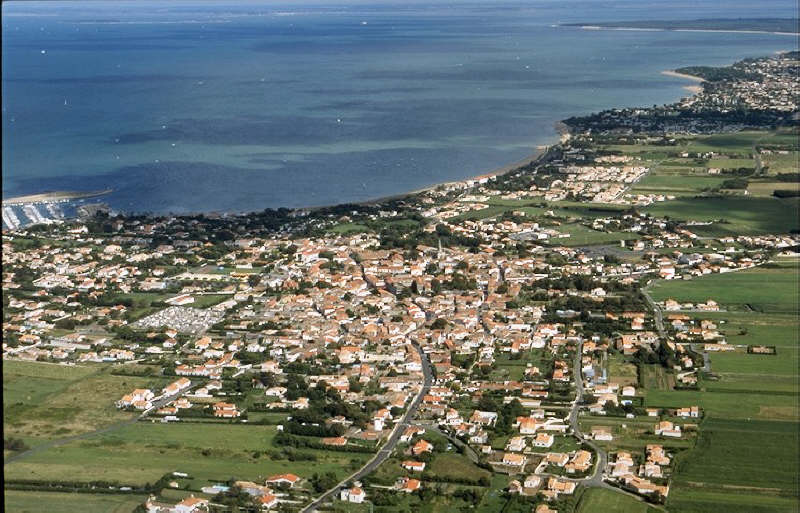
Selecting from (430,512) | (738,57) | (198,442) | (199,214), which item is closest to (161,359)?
(198,442)

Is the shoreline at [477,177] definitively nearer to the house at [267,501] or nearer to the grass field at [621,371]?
the grass field at [621,371]

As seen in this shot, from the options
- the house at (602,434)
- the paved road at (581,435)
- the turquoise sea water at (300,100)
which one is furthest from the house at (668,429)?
the turquoise sea water at (300,100)

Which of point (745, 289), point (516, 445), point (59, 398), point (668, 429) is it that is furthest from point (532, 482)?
point (745, 289)

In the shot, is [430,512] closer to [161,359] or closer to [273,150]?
[161,359]

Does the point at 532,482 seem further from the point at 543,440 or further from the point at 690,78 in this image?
the point at 690,78

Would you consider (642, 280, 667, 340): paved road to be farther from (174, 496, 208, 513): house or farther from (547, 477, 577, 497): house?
(174, 496, 208, 513): house

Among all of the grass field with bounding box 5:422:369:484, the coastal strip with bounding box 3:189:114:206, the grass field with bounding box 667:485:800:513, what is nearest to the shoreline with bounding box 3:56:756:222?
the coastal strip with bounding box 3:189:114:206
